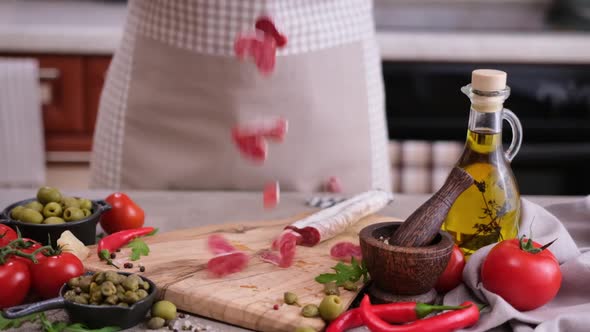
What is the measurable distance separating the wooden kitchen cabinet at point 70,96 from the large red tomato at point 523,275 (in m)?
1.84

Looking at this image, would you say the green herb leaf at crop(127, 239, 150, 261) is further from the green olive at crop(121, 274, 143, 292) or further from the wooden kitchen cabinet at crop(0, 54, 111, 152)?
the wooden kitchen cabinet at crop(0, 54, 111, 152)

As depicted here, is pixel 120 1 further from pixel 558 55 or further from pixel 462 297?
pixel 462 297

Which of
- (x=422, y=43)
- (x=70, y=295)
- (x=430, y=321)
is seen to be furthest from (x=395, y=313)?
(x=422, y=43)

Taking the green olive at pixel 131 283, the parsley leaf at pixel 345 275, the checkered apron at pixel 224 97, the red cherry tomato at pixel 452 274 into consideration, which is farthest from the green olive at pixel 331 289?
the checkered apron at pixel 224 97

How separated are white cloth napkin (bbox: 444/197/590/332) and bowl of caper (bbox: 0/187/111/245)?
551 mm

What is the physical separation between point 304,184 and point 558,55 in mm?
1185

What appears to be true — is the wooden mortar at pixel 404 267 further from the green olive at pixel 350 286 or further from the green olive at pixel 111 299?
the green olive at pixel 111 299

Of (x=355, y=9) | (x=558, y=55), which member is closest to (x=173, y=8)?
(x=355, y=9)

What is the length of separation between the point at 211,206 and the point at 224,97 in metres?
0.39

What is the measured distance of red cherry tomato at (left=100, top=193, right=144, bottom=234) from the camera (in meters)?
1.36

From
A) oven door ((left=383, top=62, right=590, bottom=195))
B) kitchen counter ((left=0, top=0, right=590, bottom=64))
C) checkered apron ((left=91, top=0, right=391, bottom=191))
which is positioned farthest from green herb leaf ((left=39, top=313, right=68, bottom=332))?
oven door ((left=383, top=62, right=590, bottom=195))

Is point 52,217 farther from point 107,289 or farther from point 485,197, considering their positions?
point 485,197

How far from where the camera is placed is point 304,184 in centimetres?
189

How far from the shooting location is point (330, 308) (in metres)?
1.04
